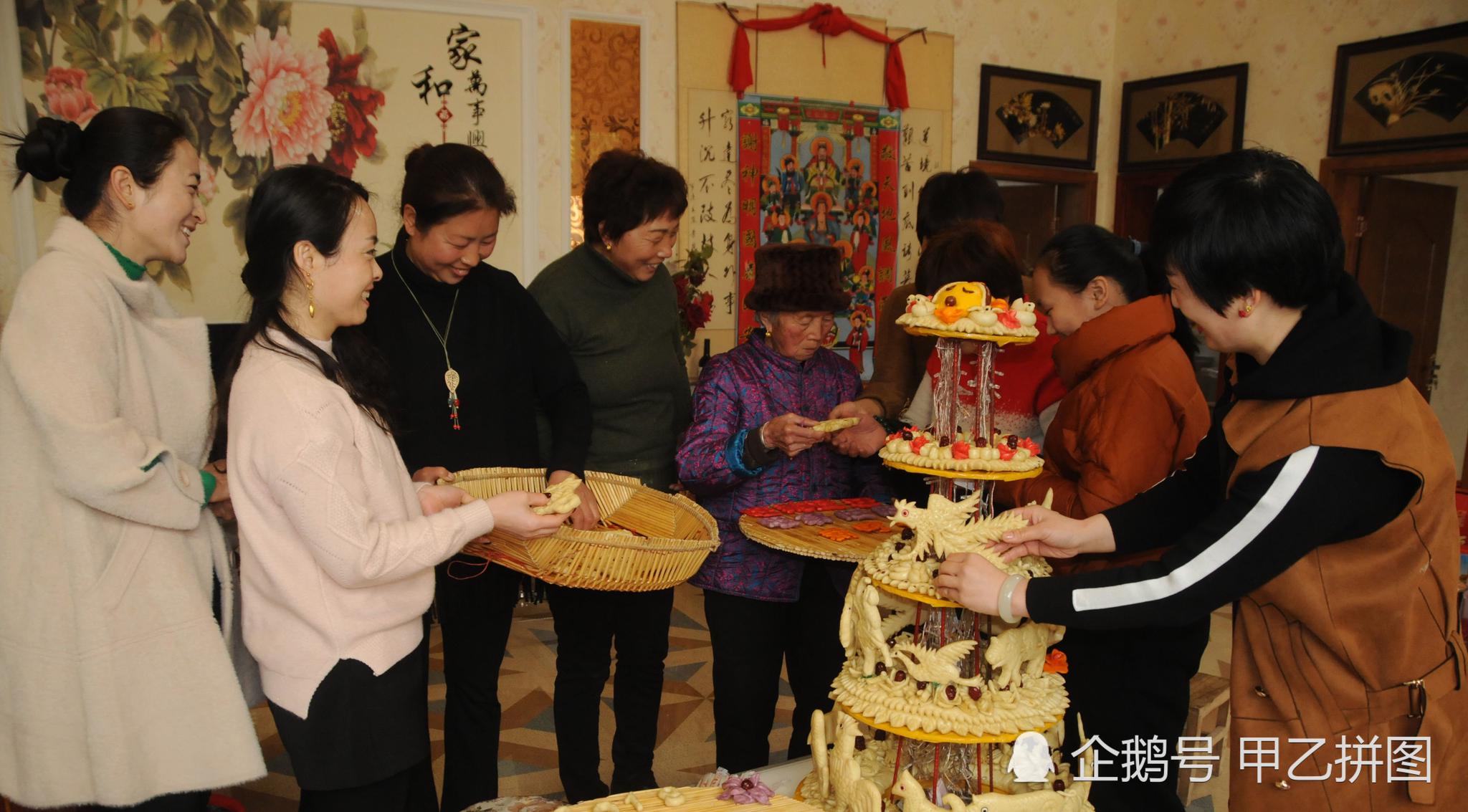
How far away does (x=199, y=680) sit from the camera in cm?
163

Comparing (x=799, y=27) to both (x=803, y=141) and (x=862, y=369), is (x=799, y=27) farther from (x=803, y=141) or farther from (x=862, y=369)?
(x=862, y=369)

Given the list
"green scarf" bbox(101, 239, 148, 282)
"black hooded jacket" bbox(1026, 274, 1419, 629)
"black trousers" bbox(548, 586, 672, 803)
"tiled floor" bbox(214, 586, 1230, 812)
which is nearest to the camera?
"black hooded jacket" bbox(1026, 274, 1419, 629)

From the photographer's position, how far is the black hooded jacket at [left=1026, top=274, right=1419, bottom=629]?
127 centimetres

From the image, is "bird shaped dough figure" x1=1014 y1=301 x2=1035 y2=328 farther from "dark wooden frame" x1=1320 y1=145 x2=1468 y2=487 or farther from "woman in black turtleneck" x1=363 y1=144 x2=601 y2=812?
"dark wooden frame" x1=1320 y1=145 x2=1468 y2=487

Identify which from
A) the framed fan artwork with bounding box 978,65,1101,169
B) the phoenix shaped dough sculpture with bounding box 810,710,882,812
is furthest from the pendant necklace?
the framed fan artwork with bounding box 978,65,1101,169

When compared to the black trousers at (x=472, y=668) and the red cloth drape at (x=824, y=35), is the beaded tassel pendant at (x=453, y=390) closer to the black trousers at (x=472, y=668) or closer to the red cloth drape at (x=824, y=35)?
the black trousers at (x=472, y=668)

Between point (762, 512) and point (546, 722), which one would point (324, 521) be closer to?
point (762, 512)

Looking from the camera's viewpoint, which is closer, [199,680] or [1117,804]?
[199,680]

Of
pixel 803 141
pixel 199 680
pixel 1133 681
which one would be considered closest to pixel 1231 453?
pixel 1133 681

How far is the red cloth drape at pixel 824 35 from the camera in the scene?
4609 mm

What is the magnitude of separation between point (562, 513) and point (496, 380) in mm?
549

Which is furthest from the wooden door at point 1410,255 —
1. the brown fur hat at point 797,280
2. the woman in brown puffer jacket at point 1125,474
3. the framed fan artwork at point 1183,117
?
the brown fur hat at point 797,280

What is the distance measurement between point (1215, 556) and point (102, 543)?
173 centimetres

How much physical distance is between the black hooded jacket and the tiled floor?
180 cm
